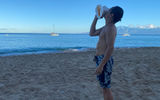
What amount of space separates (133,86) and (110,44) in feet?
8.32

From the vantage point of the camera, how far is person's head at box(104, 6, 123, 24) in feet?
6.09

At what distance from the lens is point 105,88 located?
2174mm

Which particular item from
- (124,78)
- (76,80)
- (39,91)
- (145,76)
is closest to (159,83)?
(145,76)

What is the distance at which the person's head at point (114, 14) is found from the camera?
1.86 m

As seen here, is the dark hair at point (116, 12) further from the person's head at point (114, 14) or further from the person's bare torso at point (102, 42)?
the person's bare torso at point (102, 42)

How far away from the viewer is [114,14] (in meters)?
1.87

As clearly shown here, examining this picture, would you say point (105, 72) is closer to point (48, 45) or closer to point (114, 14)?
point (114, 14)

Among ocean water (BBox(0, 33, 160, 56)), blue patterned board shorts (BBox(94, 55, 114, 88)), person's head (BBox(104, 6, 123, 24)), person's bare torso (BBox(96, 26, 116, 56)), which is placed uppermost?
person's head (BBox(104, 6, 123, 24))

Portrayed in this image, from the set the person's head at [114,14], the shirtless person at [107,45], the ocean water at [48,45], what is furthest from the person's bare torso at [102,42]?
the ocean water at [48,45]

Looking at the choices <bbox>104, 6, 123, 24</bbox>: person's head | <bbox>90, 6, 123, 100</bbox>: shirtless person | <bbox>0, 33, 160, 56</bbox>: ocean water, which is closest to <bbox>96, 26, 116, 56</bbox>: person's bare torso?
<bbox>90, 6, 123, 100</bbox>: shirtless person

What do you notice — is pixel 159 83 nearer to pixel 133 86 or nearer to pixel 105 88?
pixel 133 86

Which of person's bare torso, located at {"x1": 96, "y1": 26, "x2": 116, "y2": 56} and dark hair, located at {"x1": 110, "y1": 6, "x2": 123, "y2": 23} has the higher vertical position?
dark hair, located at {"x1": 110, "y1": 6, "x2": 123, "y2": 23}

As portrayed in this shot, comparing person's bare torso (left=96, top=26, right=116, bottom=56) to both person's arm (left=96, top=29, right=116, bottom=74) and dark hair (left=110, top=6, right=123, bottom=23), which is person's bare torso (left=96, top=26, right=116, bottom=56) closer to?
person's arm (left=96, top=29, right=116, bottom=74)

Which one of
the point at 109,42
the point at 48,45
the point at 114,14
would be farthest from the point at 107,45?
the point at 48,45
